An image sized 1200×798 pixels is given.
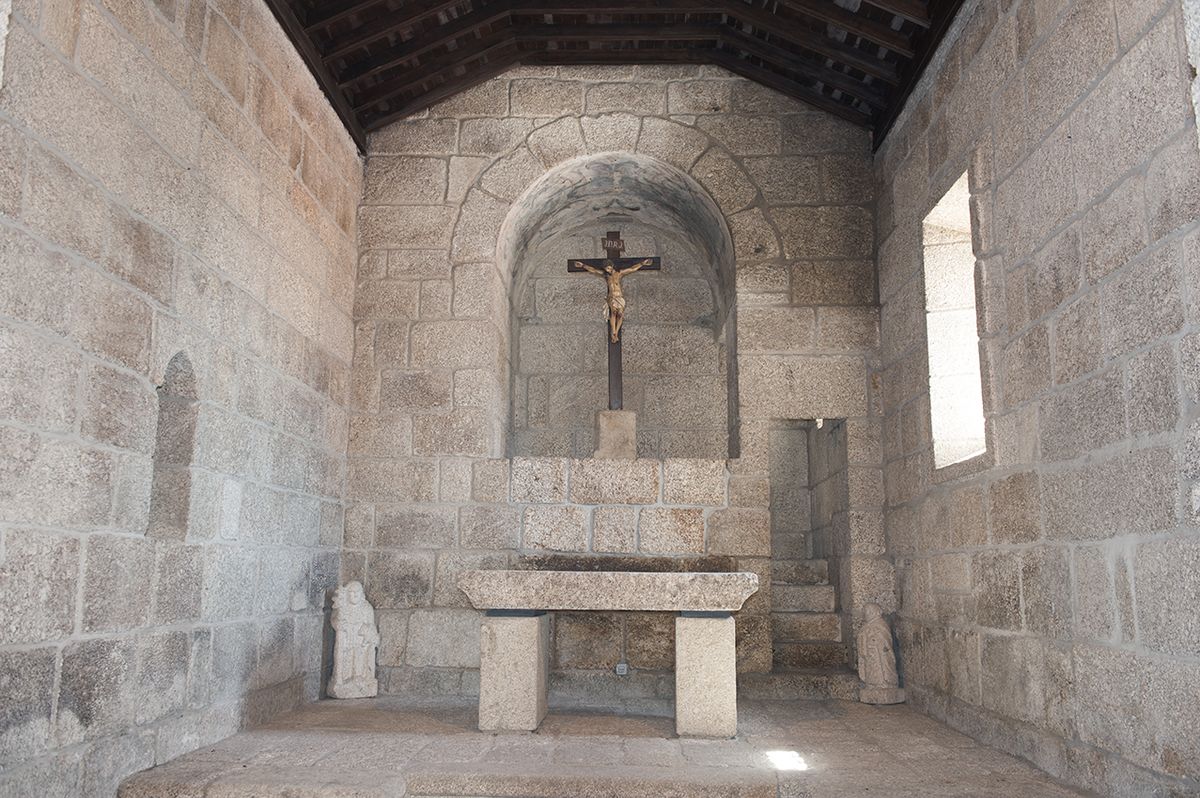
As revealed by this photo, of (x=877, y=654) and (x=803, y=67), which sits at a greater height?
(x=803, y=67)

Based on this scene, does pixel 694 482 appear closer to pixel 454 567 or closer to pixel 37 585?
pixel 454 567

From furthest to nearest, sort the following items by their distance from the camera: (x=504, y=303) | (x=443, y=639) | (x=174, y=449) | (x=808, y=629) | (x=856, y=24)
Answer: (x=504, y=303) < (x=808, y=629) < (x=443, y=639) < (x=856, y=24) < (x=174, y=449)

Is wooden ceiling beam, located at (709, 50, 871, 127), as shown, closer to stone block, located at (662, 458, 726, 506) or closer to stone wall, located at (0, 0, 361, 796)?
stone block, located at (662, 458, 726, 506)

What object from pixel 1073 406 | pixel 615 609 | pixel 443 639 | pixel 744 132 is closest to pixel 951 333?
pixel 1073 406

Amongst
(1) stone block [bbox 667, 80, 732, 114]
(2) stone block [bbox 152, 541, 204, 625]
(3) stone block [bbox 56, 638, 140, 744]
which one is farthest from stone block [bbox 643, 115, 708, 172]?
(3) stone block [bbox 56, 638, 140, 744]

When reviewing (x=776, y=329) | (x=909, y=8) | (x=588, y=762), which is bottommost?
(x=588, y=762)

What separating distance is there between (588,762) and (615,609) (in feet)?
2.58

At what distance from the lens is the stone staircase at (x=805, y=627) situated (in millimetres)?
5902

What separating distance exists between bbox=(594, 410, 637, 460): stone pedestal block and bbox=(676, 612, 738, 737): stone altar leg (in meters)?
1.87

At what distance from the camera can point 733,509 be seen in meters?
5.97

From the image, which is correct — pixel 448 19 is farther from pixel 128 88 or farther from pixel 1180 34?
pixel 1180 34

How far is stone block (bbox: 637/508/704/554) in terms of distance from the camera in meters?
5.91

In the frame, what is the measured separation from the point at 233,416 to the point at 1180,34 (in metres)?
3.96

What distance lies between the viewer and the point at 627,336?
7684 mm
